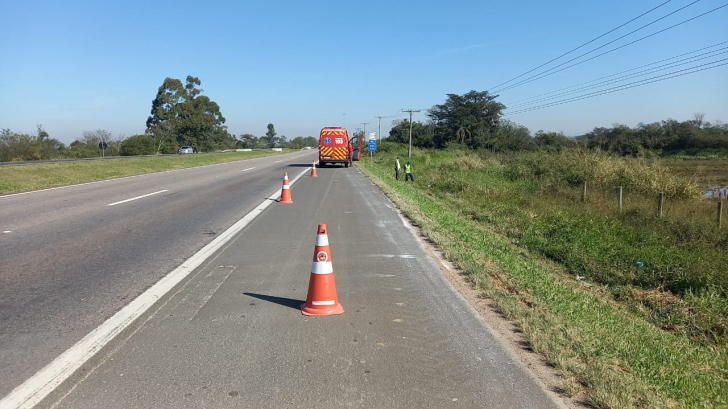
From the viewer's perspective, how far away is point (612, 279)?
29.0 feet

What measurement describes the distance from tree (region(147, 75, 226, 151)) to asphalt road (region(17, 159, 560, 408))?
81809 millimetres

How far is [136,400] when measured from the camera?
3.20 metres

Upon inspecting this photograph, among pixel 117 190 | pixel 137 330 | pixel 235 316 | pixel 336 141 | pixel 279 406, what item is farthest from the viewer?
pixel 336 141

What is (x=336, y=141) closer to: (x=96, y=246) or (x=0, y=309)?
(x=96, y=246)

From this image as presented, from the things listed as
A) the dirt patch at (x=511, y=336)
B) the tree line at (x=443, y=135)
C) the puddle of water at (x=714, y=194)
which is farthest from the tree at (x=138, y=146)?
the dirt patch at (x=511, y=336)

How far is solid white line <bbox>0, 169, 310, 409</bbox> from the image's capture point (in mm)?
3196

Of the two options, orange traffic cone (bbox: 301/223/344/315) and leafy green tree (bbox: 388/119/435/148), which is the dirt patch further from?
leafy green tree (bbox: 388/119/435/148)

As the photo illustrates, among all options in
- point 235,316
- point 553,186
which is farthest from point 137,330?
point 553,186

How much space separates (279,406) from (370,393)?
1.96ft

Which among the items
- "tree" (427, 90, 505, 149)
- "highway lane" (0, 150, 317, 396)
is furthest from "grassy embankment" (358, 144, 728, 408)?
"tree" (427, 90, 505, 149)

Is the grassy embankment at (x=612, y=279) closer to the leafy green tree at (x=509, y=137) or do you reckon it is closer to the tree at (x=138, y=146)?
the leafy green tree at (x=509, y=137)

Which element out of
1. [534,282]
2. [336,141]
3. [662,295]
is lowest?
[662,295]

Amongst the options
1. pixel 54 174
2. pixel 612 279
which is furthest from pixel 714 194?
pixel 54 174

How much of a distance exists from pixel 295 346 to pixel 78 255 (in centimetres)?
463
